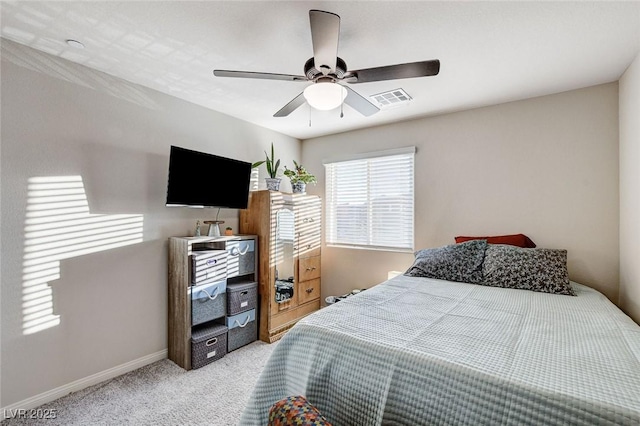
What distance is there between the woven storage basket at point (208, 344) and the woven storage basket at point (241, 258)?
0.53 metres

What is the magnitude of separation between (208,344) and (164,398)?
0.57m

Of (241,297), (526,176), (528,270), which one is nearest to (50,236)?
(241,297)

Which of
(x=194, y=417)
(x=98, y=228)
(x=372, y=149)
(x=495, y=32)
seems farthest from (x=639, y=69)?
(x=98, y=228)

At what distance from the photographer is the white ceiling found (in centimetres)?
170

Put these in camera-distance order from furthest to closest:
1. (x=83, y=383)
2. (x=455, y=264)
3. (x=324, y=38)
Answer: (x=455, y=264) < (x=83, y=383) < (x=324, y=38)

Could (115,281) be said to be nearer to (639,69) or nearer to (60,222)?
(60,222)

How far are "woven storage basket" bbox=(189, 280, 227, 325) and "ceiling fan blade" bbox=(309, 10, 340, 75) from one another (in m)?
2.15

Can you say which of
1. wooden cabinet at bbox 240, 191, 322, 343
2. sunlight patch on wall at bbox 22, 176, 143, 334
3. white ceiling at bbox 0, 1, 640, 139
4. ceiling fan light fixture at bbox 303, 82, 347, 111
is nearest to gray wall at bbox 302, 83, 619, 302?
white ceiling at bbox 0, 1, 640, 139

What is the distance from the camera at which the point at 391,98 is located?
9.69 ft

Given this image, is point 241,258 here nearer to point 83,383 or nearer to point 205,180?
point 205,180

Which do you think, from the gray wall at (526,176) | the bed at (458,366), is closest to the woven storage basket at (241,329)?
the gray wall at (526,176)

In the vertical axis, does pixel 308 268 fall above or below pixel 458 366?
below

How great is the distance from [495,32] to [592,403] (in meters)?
2.00

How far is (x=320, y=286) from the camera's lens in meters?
4.18
